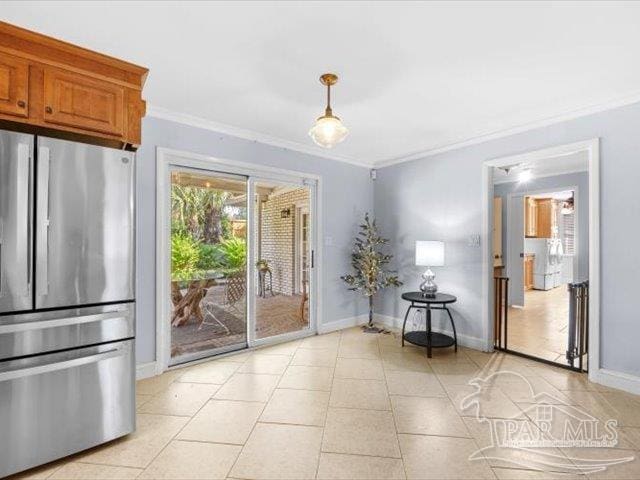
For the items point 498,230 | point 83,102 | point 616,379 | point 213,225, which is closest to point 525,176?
point 498,230

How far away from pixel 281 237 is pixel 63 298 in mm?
2802

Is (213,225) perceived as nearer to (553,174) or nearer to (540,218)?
(553,174)

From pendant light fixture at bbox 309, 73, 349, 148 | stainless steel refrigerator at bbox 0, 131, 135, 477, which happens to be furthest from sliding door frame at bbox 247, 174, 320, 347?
stainless steel refrigerator at bbox 0, 131, 135, 477

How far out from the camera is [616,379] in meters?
2.88

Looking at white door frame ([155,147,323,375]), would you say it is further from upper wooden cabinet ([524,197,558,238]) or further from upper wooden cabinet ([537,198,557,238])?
upper wooden cabinet ([537,198,557,238])

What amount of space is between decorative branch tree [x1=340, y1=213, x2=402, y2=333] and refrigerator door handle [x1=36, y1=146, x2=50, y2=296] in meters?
3.47

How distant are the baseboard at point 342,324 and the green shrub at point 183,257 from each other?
75.9 inches

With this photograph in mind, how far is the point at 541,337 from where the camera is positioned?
4.38 meters

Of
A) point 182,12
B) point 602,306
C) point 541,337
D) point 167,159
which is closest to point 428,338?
point 602,306

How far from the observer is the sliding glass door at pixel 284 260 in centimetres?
420

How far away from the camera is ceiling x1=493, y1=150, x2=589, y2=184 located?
4.89 m

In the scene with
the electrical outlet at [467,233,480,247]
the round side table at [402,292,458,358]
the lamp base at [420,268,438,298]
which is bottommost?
the round side table at [402,292,458,358]

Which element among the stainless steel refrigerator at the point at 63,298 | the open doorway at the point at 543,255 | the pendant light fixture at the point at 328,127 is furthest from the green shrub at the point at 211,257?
the open doorway at the point at 543,255

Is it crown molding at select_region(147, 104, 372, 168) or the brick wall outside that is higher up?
crown molding at select_region(147, 104, 372, 168)
